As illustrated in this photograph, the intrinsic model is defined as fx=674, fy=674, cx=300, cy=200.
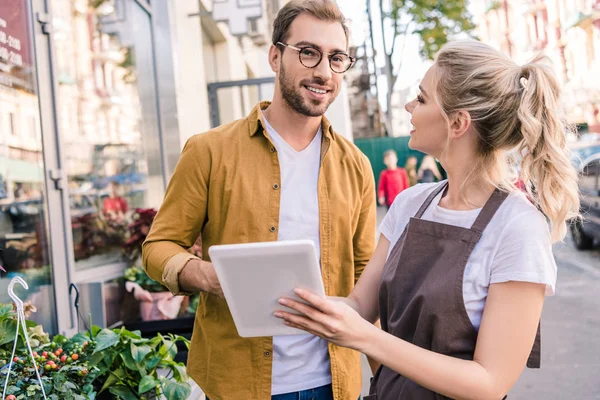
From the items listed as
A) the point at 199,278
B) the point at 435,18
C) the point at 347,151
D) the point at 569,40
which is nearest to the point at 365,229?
the point at 347,151

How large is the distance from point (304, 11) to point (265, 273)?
126 centimetres

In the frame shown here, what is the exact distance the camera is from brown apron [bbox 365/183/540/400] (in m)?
A: 1.70

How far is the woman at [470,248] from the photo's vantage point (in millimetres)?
1620

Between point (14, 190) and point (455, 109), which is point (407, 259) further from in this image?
point (14, 190)

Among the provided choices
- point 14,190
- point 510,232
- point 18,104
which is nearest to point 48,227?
point 14,190

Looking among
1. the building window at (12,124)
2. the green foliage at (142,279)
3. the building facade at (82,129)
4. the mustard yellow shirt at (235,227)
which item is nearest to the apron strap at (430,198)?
the mustard yellow shirt at (235,227)

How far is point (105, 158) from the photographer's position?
5.11 m

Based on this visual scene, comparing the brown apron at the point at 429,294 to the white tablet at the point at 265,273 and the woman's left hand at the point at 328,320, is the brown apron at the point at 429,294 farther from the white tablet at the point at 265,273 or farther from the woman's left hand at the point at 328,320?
the white tablet at the point at 265,273

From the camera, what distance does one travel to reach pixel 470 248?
1740 mm

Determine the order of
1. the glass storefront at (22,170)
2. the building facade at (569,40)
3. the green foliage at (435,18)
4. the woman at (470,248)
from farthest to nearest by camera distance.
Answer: the building facade at (569,40), the green foliage at (435,18), the glass storefront at (22,170), the woman at (470,248)

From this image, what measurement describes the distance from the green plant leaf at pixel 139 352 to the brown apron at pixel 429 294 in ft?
3.69

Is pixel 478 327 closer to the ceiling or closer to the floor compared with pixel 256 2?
closer to the floor

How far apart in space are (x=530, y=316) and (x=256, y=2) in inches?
263

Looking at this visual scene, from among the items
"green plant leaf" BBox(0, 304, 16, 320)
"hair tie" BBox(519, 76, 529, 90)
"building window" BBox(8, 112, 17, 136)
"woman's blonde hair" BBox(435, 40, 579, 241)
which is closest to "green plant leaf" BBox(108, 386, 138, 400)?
"green plant leaf" BBox(0, 304, 16, 320)
